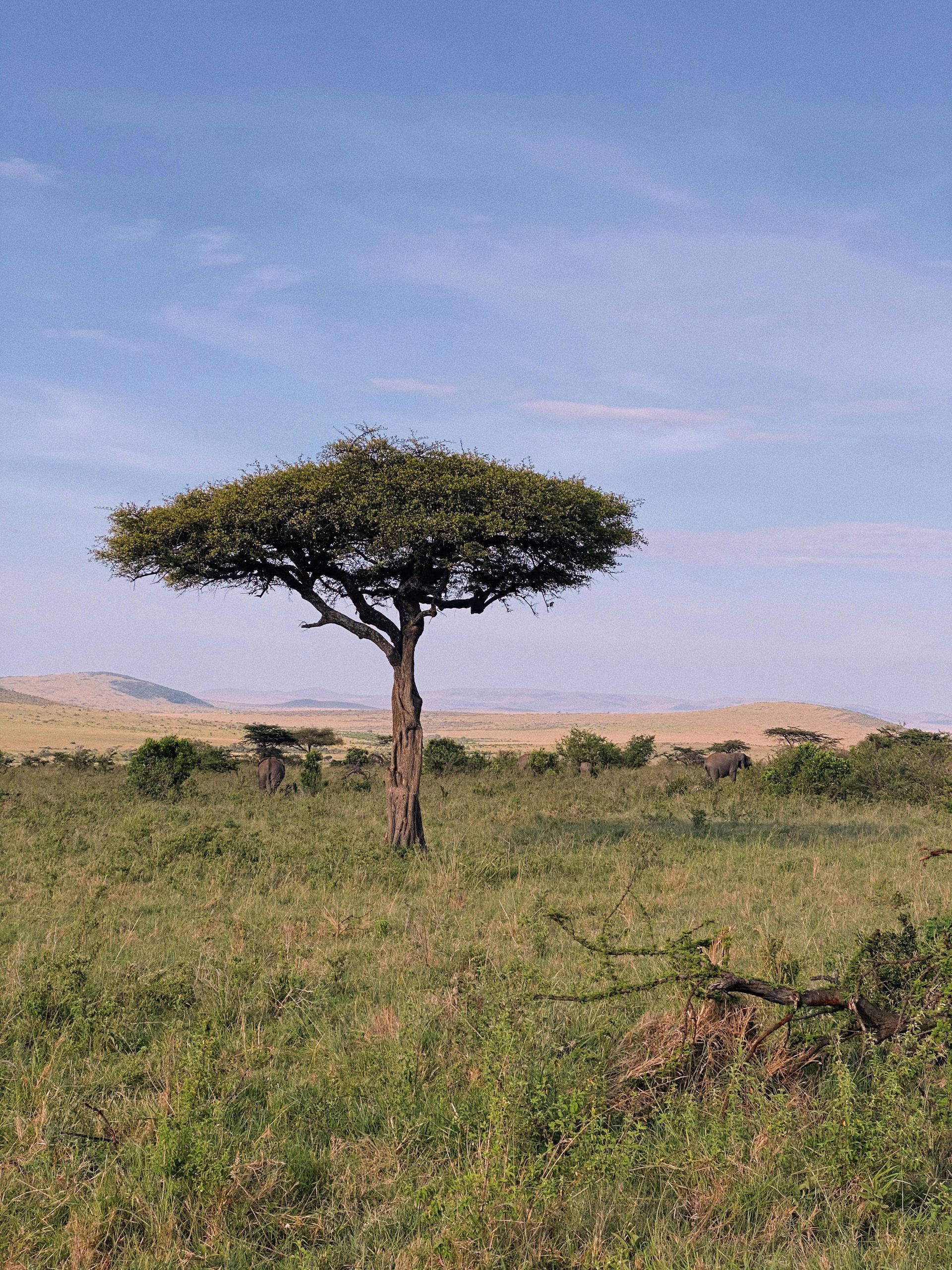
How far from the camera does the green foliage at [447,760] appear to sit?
36.8 meters

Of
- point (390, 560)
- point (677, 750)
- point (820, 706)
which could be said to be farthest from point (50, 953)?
point (820, 706)

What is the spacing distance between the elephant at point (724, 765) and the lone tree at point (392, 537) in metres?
17.5

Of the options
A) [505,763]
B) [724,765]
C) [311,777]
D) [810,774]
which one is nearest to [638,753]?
[505,763]

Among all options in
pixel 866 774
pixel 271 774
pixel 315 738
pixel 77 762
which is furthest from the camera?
pixel 315 738

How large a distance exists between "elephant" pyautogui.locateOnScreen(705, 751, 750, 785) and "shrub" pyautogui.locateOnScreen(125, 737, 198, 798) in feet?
60.5

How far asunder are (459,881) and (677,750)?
143 ft

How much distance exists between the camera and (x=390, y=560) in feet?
55.4

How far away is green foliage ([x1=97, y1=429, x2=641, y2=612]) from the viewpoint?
52.2 ft

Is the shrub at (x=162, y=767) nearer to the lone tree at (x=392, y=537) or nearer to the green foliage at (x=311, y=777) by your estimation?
the green foliage at (x=311, y=777)

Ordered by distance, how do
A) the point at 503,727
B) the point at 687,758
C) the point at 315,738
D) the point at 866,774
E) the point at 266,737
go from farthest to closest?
the point at 503,727, the point at 315,738, the point at 687,758, the point at 266,737, the point at 866,774

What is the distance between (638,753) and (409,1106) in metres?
38.1

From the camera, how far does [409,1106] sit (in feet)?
16.9

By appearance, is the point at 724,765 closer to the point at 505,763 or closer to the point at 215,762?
the point at 505,763

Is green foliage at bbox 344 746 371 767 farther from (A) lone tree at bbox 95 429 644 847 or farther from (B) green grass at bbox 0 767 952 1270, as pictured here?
(B) green grass at bbox 0 767 952 1270
